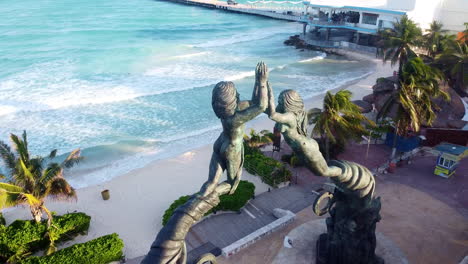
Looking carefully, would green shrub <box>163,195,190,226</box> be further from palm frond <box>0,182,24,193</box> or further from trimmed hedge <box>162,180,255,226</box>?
palm frond <box>0,182,24,193</box>

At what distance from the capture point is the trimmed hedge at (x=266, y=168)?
20.3 meters

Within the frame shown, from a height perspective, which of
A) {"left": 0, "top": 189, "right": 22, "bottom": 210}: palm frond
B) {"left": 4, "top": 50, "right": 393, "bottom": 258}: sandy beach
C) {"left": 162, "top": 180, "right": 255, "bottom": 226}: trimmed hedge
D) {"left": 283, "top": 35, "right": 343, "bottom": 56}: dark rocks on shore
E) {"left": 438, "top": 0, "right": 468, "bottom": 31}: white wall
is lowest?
{"left": 4, "top": 50, "right": 393, "bottom": 258}: sandy beach

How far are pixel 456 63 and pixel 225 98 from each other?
28.6 m

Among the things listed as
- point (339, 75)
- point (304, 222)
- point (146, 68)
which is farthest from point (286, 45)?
point (304, 222)

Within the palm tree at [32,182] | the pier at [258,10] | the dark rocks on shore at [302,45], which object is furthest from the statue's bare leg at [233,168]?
the pier at [258,10]

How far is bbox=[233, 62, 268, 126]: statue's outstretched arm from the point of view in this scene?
23.2 feet

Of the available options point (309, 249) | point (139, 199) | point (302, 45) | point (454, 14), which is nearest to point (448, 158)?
point (309, 249)

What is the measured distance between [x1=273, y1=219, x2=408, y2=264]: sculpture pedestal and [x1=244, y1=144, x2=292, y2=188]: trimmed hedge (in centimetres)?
498

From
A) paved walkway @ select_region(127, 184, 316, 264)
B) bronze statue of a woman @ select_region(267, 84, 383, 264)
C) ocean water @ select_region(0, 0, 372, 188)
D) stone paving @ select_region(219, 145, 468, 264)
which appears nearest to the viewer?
bronze statue of a woman @ select_region(267, 84, 383, 264)

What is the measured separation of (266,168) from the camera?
69.0 feet

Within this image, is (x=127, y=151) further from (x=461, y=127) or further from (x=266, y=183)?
(x=461, y=127)

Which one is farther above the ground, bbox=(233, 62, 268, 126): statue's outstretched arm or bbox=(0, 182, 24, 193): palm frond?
bbox=(233, 62, 268, 126): statue's outstretched arm

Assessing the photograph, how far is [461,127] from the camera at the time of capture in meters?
24.8

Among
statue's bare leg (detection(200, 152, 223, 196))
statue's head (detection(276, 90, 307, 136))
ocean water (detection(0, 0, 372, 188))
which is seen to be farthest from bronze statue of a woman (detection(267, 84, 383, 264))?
ocean water (detection(0, 0, 372, 188))
